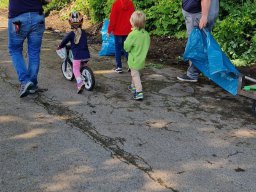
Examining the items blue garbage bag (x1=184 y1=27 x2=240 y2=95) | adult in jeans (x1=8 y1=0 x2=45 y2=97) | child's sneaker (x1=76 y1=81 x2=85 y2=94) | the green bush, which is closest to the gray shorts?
blue garbage bag (x1=184 y1=27 x2=240 y2=95)

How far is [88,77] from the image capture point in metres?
6.03

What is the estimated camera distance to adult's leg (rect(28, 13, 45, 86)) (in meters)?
5.50

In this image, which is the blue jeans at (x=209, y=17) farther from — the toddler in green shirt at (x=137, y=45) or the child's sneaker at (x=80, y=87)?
the child's sneaker at (x=80, y=87)

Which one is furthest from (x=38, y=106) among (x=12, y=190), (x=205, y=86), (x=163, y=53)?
(x=163, y=53)

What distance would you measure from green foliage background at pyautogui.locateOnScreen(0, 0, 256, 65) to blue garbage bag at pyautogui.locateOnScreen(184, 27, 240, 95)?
52.1 inches

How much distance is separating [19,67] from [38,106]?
72 centimetres

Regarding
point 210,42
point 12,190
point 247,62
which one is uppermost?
point 210,42

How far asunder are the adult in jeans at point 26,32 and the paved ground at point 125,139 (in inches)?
11.2

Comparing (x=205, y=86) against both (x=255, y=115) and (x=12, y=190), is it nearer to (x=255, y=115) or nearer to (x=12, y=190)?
(x=255, y=115)

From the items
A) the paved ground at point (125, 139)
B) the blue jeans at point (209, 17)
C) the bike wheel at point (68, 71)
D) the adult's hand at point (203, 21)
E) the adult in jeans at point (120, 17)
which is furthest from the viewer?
the adult in jeans at point (120, 17)

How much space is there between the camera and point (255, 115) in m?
5.25

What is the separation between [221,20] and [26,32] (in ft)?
15.6

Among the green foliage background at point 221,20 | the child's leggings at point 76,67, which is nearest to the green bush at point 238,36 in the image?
the green foliage background at point 221,20

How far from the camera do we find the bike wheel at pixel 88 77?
19.5 ft
